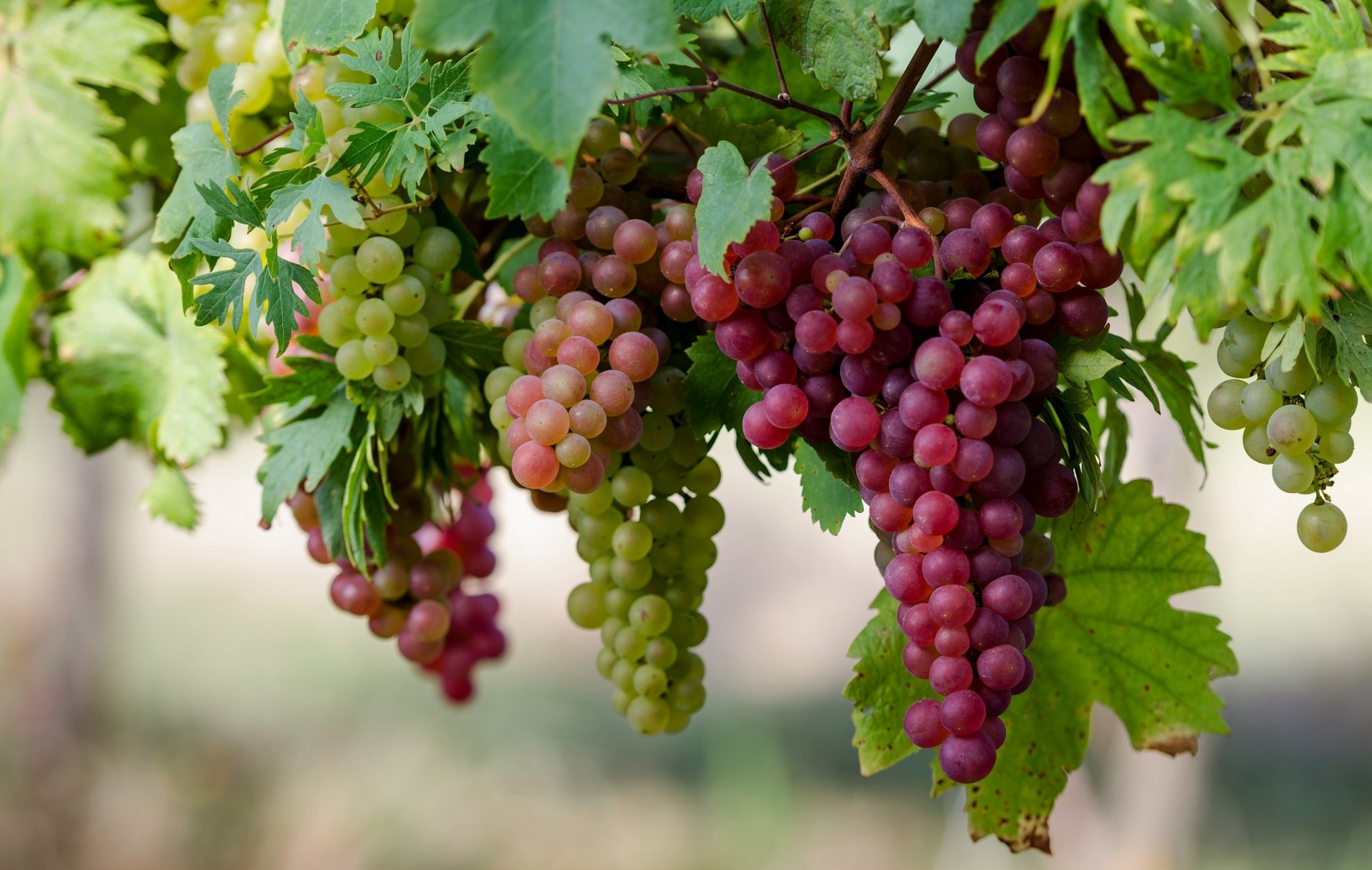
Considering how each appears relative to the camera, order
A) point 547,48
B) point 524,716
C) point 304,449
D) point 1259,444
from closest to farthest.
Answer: point 547,48, point 1259,444, point 304,449, point 524,716

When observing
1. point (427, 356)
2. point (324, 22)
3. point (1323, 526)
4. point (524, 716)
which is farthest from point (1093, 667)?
point (524, 716)

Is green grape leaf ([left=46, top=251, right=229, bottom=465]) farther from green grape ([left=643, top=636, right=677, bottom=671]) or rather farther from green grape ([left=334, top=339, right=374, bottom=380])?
green grape ([left=643, top=636, right=677, bottom=671])

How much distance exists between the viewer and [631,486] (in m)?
0.53

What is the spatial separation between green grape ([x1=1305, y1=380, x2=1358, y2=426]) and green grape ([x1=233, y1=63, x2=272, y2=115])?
1.86 feet

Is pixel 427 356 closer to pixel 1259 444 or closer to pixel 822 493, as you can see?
pixel 822 493

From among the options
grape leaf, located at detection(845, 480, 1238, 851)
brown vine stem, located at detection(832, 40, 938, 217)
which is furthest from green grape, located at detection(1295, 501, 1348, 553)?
brown vine stem, located at detection(832, 40, 938, 217)

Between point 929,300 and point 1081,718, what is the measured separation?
0.29 metres

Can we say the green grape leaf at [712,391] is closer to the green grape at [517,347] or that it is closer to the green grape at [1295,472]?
the green grape at [517,347]

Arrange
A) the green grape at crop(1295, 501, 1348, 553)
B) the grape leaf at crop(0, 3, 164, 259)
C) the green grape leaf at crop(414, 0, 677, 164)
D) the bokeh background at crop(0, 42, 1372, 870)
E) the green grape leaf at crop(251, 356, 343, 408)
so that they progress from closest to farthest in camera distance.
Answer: the green grape leaf at crop(414, 0, 677, 164) < the green grape at crop(1295, 501, 1348, 553) < the green grape leaf at crop(251, 356, 343, 408) < the grape leaf at crop(0, 3, 164, 259) < the bokeh background at crop(0, 42, 1372, 870)

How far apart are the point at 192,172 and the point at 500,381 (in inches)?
7.6

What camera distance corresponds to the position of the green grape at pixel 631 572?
55 centimetres

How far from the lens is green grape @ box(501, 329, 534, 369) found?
521 millimetres

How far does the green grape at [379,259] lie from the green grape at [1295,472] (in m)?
0.41

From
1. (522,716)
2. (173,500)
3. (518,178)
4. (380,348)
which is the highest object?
(518,178)
